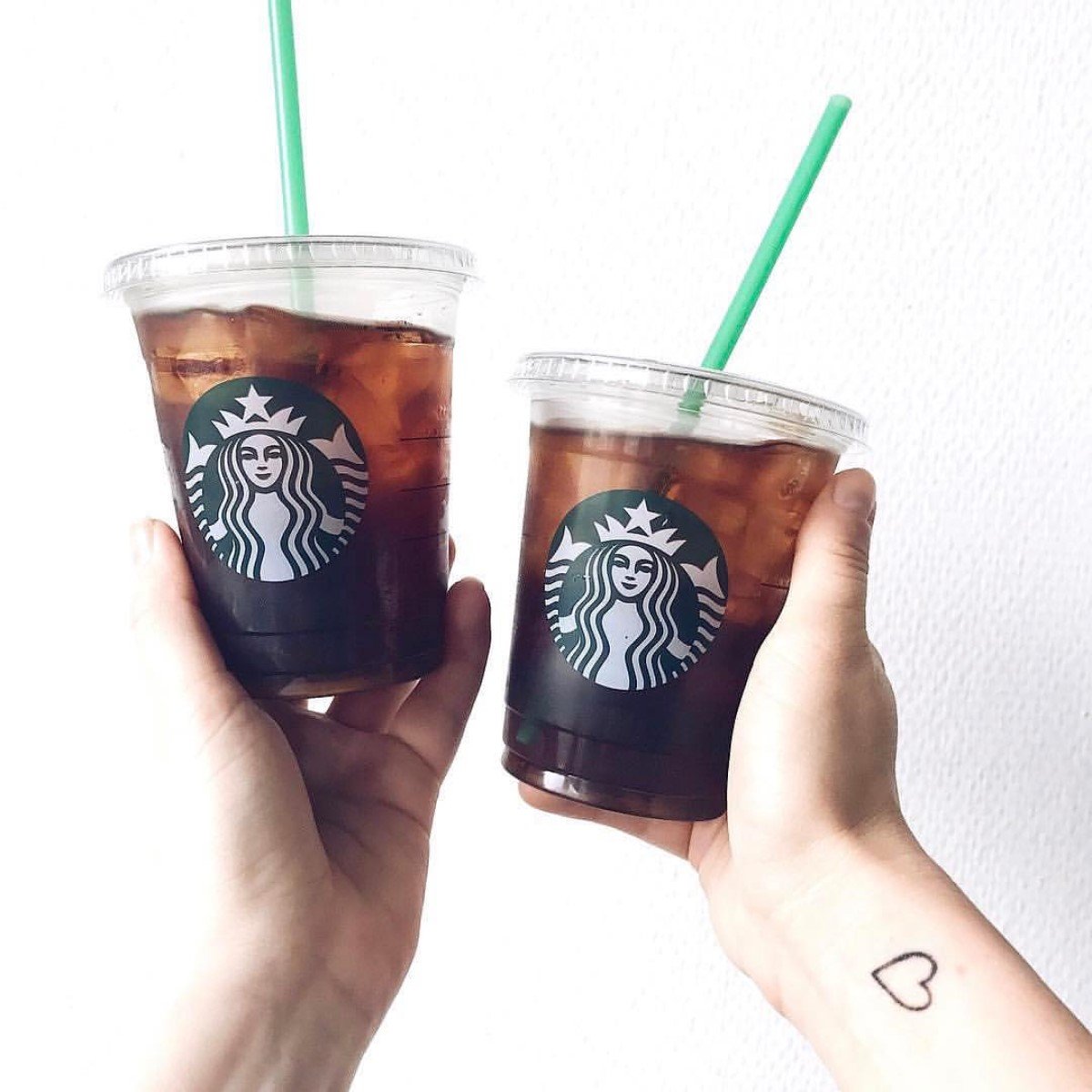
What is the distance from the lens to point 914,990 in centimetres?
90

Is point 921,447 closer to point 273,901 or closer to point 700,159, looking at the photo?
point 700,159

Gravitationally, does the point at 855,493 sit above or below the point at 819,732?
above

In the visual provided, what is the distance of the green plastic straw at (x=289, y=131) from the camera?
0.94 m

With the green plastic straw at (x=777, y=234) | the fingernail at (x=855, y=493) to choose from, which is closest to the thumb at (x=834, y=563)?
the fingernail at (x=855, y=493)

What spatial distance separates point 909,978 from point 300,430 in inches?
26.0

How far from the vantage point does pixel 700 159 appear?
1267mm

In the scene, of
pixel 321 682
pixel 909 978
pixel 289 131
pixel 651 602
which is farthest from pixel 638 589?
pixel 289 131

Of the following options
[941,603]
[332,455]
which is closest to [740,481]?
[332,455]

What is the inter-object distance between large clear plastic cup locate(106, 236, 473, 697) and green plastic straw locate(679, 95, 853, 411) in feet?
0.75

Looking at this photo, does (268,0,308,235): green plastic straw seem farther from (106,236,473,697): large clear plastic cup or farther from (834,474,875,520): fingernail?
(834,474,875,520): fingernail

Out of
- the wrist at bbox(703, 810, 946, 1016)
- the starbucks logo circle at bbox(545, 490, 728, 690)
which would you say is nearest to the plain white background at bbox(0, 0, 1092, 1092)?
the wrist at bbox(703, 810, 946, 1016)

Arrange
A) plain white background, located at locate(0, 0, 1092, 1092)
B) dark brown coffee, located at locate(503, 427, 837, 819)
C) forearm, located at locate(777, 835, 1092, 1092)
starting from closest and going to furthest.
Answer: forearm, located at locate(777, 835, 1092, 1092)
dark brown coffee, located at locate(503, 427, 837, 819)
plain white background, located at locate(0, 0, 1092, 1092)

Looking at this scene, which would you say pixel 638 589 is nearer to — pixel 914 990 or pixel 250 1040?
pixel 914 990

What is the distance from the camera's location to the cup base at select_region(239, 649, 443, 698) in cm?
95
